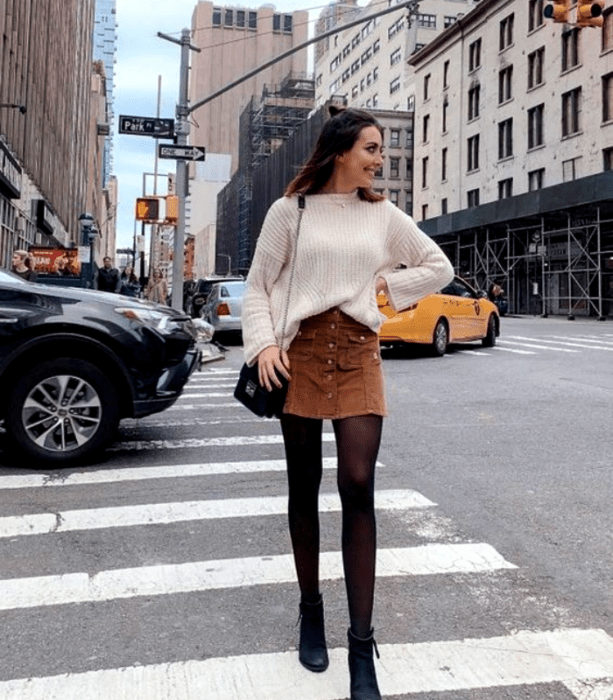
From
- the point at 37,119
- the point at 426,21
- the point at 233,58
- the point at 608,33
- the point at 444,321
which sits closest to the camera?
the point at 444,321

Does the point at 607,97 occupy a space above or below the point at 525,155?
above

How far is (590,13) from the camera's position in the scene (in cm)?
1270

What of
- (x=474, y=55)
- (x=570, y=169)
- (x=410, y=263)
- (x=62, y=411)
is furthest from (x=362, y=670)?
(x=474, y=55)

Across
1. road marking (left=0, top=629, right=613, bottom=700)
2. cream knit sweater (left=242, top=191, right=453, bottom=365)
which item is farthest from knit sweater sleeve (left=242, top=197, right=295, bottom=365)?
road marking (left=0, top=629, right=613, bottom=700)

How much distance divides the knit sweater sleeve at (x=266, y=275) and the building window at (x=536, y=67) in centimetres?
4061

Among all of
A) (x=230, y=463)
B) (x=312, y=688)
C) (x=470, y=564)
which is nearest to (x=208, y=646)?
(x=312, y=688)

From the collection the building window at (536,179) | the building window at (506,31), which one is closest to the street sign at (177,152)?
the building window at (536,179)

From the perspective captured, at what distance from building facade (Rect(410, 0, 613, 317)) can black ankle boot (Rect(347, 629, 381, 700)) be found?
3023cm

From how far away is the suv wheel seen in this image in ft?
20.2

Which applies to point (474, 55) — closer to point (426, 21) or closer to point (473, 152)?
point (473, 152)

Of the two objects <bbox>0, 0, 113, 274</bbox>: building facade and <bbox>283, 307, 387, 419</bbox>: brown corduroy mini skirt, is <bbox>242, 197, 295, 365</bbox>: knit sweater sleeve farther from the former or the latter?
<bbox>0, 0, 113, 274</bbox>: building facade

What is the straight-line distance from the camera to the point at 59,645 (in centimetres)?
314

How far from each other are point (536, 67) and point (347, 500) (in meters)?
42.1

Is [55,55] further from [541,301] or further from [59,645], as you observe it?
[59,645]
